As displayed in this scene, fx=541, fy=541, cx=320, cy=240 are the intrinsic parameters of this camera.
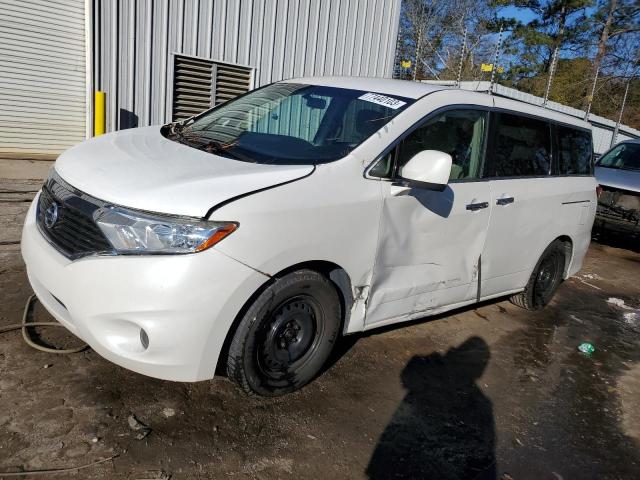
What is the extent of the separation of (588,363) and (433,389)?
162 centimetres

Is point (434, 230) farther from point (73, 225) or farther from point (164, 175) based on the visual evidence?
point (73, 225)

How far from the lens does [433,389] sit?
3.47 metres

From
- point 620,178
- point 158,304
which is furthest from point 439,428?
point 620,178

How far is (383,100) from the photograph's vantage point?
3.50 metres

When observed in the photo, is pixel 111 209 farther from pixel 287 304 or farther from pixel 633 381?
pixel 633 381

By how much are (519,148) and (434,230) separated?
4.42ft

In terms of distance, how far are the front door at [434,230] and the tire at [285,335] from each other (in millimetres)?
359

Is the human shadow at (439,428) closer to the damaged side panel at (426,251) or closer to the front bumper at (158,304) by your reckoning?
the damaged side panel at (426,251)

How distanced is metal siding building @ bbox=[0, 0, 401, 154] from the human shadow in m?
7.18

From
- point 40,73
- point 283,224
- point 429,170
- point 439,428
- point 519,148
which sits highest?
point 40,73

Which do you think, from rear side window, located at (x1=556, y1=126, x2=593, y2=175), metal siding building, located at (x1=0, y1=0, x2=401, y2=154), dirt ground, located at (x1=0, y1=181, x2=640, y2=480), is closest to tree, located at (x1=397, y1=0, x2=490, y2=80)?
metal siding building, located at (x1=0, y1=0, x2=401, y2=154)

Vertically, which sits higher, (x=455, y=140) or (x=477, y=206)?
(x=455, y=140)

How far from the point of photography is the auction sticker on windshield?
343 centimetres

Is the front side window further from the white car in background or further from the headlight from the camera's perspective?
the white car in background
